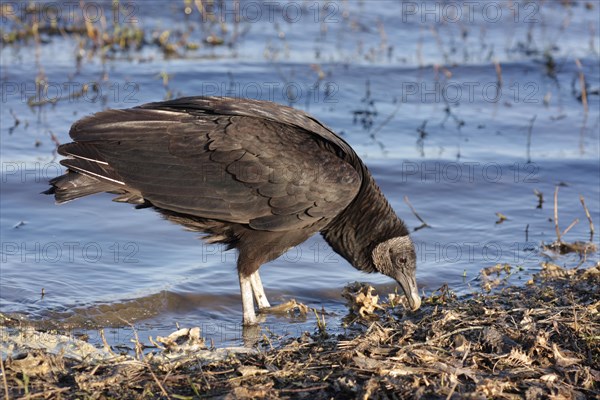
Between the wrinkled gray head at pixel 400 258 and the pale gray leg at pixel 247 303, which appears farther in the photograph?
the wrinkled gray head at pixel 400 258

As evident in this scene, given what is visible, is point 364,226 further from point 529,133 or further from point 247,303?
point 529,133

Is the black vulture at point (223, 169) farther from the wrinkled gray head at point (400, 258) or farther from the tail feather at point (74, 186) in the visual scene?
the wrinkled gray head at point (400, 258)

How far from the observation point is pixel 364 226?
4.87 metres

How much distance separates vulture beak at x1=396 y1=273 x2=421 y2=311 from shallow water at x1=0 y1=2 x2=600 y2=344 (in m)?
0.40

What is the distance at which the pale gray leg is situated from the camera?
15.6ft

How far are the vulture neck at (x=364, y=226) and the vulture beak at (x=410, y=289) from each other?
0.18m

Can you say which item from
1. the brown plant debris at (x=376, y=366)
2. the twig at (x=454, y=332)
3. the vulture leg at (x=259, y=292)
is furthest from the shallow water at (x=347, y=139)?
the twig at (x=454, y=332)

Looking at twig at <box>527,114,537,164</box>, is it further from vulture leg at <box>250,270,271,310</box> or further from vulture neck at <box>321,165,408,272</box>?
vulture leg at <box>250,270,271,310</box>

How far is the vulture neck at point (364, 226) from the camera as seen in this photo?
4.83 metres

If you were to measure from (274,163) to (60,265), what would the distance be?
1657 millimetres

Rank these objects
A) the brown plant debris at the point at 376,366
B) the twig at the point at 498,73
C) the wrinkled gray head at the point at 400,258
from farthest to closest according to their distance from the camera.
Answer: the twig at the point at 498,73 < the wrinkled gray head at the point at 400,258 < the brown plant debris at the point at 376,366

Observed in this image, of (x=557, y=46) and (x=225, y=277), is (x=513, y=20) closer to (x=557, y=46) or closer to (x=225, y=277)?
(x=557, y=46)

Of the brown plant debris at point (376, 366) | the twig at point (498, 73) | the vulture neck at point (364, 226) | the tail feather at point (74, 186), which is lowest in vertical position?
the brown plant debris at point (376, 366)

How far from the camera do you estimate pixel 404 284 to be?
492 centimetres
